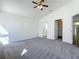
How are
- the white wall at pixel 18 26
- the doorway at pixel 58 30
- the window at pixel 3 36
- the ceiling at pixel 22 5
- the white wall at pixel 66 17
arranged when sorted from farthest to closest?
the doorway at pixel 58 30
the white wall at pixel 18 26
the window at pixel 3 36
the white wall at pixel 66 17
the ceiling at pixel 22 5

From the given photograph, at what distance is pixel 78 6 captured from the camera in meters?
4.89

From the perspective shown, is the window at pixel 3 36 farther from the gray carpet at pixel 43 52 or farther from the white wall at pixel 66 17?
the white wall at pixel 66 17

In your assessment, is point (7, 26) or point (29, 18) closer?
point (7, 26)

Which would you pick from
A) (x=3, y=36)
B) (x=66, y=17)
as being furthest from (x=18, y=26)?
(x=66, y=17)

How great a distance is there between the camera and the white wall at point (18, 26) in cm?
681

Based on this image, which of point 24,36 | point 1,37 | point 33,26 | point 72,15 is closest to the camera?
point 72,15

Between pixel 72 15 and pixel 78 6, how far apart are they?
779 mm

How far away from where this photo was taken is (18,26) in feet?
25.1

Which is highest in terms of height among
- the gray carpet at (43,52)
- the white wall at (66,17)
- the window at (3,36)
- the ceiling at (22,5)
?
the ceiling at (22,5)

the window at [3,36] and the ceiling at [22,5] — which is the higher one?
the ceiling at [22,5]

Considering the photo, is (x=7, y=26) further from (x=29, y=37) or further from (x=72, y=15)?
(x=72, y=15)

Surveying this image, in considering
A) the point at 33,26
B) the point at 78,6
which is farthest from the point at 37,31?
the point at 78,6

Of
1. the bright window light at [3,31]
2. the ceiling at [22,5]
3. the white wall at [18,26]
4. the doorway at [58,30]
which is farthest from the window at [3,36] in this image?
the doorway at [58,30]

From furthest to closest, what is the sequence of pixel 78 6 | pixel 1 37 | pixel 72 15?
pixel 1 37, pixel 72 15, pixel 78 6
